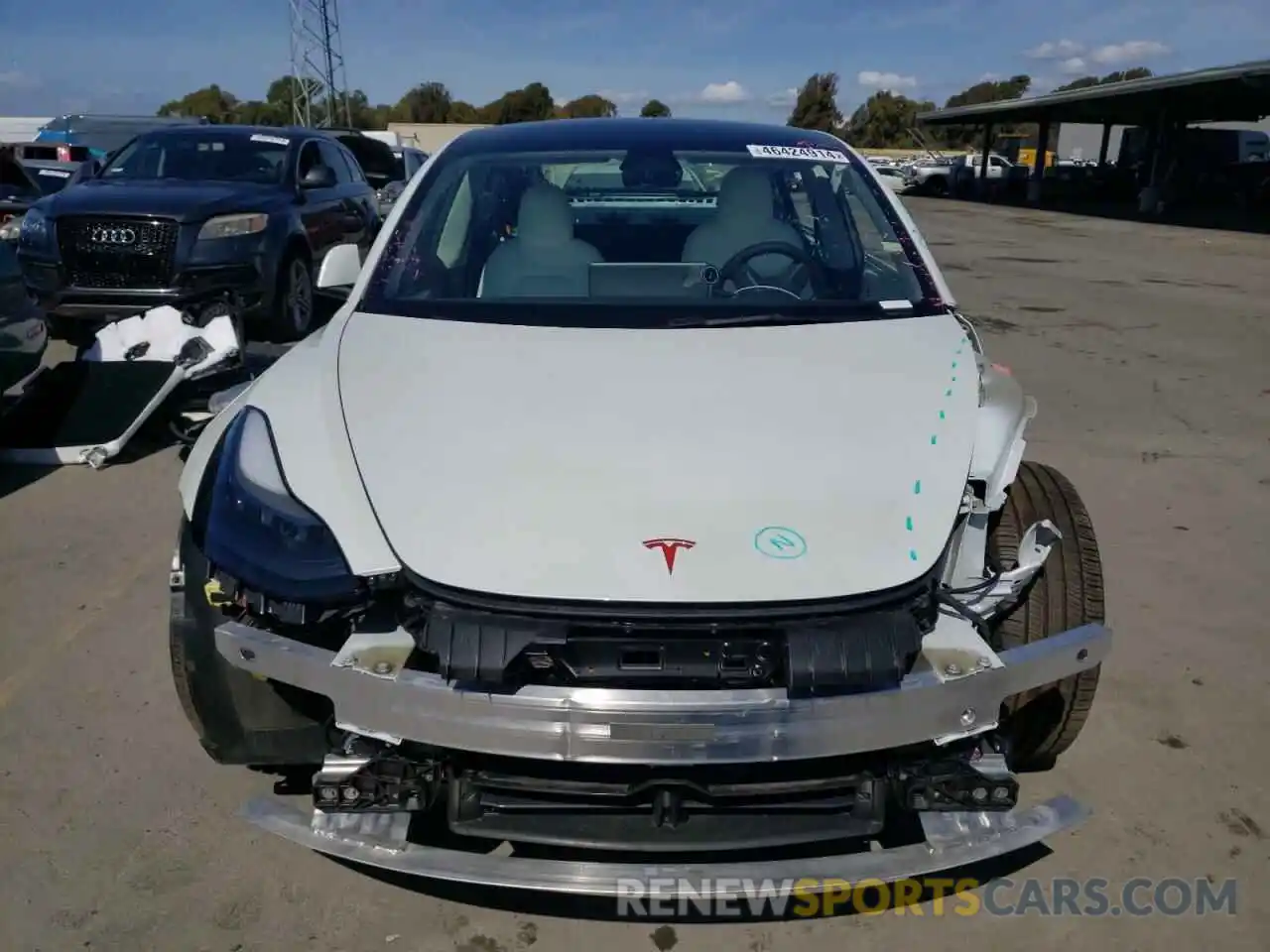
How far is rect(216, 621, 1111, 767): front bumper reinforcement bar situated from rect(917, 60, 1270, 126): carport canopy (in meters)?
26.9

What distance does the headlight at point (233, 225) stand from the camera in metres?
7.75

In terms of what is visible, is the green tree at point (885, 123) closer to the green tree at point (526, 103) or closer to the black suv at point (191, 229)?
the green tree at point (526, 103)

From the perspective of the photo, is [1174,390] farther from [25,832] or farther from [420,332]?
[25,832]

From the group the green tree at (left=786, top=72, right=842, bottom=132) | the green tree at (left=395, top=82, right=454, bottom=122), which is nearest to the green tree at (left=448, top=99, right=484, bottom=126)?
the green tree at (left=395, top=82, right=454, bottom=122)

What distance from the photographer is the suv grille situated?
24.8ft

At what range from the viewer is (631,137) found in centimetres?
379

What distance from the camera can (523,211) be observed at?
3.49 m

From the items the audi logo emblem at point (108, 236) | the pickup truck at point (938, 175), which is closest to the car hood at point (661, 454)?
the audi logo emblem at point (108, 236)

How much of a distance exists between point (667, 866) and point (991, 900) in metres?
0.91

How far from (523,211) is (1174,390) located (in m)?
6.06

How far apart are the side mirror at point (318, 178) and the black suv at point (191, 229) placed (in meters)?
0.02

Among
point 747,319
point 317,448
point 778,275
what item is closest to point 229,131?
point 778,275

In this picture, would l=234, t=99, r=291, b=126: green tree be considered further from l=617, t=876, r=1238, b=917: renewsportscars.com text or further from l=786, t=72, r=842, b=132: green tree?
l=617, t=876, r=1238, b=917: renewsportscars.com text

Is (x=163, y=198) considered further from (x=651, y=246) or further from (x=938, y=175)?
(x=938, y=175)
